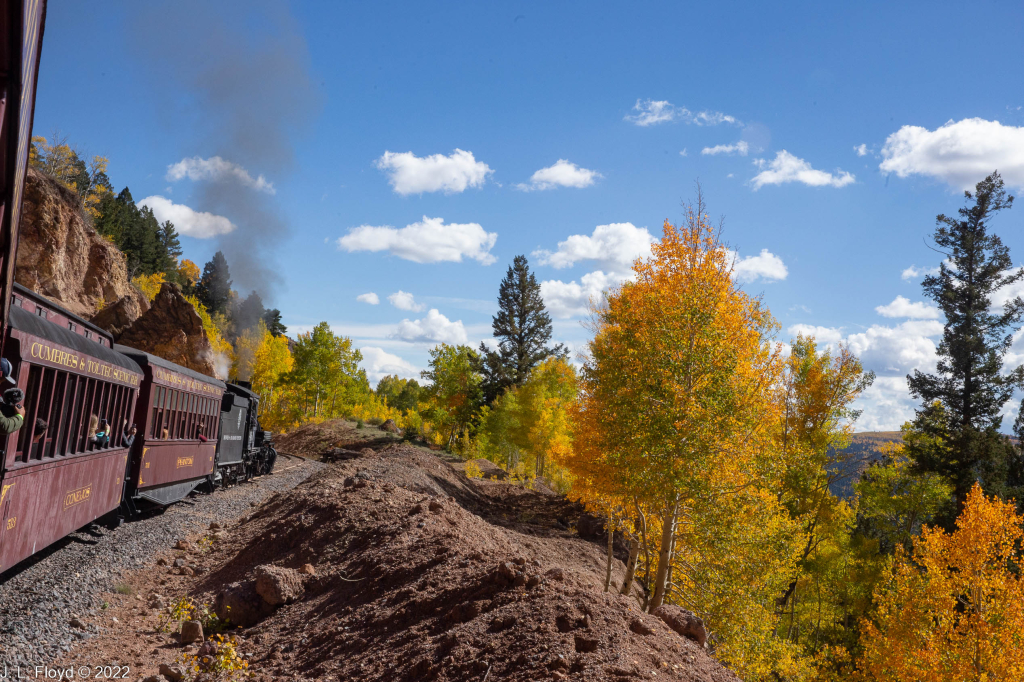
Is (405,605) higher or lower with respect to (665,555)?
higher

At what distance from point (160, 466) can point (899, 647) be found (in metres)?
26.5

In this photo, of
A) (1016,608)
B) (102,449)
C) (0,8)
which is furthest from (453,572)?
(1016,608)

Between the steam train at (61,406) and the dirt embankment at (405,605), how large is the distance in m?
1.78

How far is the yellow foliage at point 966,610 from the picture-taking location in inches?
814

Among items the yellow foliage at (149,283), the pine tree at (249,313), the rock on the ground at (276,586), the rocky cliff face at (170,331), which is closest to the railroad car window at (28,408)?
the rock on the ground at (276,586)

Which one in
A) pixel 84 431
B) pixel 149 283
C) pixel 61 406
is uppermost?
pixel 149 283

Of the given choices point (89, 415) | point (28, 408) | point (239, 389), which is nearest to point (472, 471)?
point (239, 389)

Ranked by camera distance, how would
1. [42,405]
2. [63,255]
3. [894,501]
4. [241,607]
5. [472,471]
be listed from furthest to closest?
[63,255], [472,471], [894,501], [241,607], [42,405]

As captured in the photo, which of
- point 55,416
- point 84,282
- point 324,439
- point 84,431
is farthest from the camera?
point 84,282

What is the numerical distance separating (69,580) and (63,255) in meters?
41.3

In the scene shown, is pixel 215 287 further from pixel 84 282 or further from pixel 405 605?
pixel 405 605

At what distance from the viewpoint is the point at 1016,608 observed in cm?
2075

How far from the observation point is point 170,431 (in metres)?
14.7

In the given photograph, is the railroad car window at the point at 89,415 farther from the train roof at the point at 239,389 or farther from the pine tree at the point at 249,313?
the pine tree at the point at 249,313
